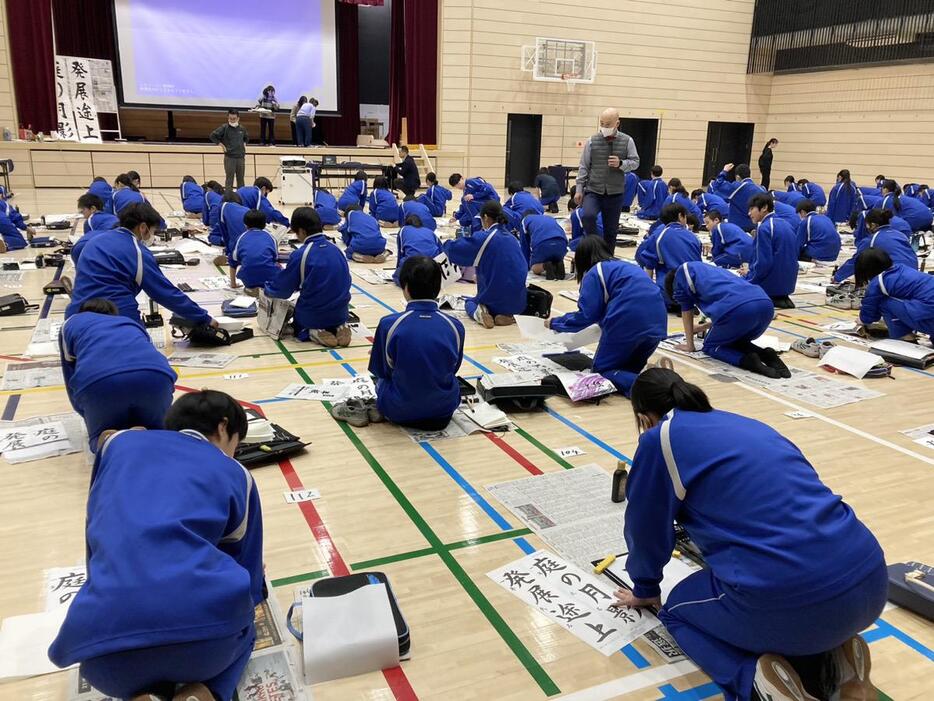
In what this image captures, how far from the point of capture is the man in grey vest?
28.5ft

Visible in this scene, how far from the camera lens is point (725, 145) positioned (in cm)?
2327

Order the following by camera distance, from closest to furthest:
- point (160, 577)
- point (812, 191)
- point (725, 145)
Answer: point (160, 577), point (812, 191), point (725, 145)

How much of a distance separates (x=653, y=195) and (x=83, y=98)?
44.4 ft

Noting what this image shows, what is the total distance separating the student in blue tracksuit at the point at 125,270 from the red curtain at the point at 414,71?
49.6 feet

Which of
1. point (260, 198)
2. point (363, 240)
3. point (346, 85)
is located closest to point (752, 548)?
point (363, 240)

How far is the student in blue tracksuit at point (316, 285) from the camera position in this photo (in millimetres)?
6082

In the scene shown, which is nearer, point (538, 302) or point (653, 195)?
point (538, 302)

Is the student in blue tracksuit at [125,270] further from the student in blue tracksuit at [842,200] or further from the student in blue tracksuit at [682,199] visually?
the student in blue tracksuit at [842,200]

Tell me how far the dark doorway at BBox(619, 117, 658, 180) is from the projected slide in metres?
8.91

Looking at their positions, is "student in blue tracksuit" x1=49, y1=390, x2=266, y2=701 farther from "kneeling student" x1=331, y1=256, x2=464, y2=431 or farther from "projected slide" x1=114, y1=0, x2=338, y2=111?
"projected slide" x1=114, y1=0, x2=338, y2=111

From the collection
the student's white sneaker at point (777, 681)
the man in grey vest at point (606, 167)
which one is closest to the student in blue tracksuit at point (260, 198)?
the man in grey vest at point (606, 167)

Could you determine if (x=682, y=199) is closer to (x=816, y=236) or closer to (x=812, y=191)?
(x=816, y=236)

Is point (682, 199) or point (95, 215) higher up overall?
point (682, 199)

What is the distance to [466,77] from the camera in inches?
757
